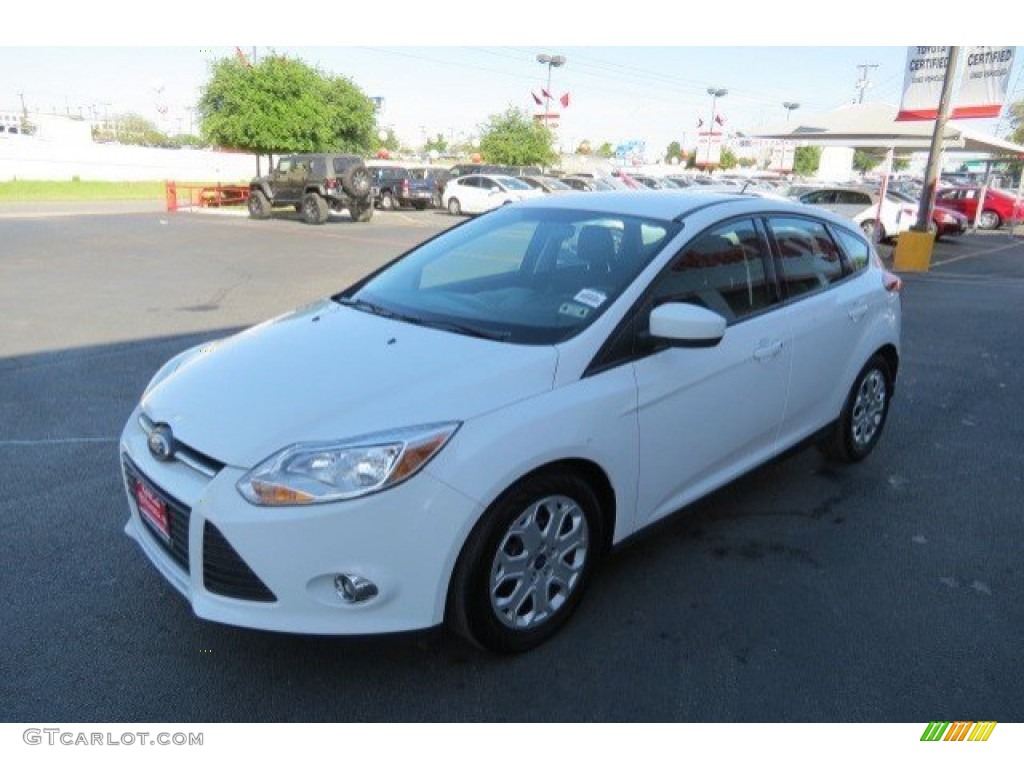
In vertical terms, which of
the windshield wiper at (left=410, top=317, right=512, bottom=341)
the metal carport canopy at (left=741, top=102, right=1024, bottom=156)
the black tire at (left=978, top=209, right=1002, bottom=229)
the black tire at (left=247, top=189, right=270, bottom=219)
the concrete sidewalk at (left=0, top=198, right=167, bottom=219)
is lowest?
the concrete sidewalk at (left=0, top=198, right=167, bottom=219)

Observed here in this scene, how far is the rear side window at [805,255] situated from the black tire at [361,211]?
20.6 metres

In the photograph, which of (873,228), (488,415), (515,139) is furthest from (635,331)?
(515,139)

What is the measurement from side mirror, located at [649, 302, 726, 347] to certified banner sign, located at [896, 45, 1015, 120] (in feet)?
48.7

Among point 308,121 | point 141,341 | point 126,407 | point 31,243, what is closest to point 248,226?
point 31,243

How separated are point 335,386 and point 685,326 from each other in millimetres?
1243

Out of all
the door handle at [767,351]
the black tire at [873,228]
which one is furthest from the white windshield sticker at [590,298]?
the black tire at [873,228]

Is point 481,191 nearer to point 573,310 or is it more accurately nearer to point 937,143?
point 937,143

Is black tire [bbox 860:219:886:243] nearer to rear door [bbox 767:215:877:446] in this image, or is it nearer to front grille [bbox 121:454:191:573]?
rear door [bbox 767:215:877:446]

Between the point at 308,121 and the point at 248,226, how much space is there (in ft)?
29.6

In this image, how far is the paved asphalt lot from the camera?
2.58 m

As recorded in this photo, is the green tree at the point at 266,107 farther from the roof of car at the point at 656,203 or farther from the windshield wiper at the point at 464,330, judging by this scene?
the windshield wiper at the point at 464,330

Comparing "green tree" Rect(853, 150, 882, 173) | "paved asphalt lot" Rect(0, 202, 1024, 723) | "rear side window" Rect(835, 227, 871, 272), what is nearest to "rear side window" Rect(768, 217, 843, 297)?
"rear side window" Rect(835, 227, 871, 272)

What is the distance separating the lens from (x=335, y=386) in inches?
103
